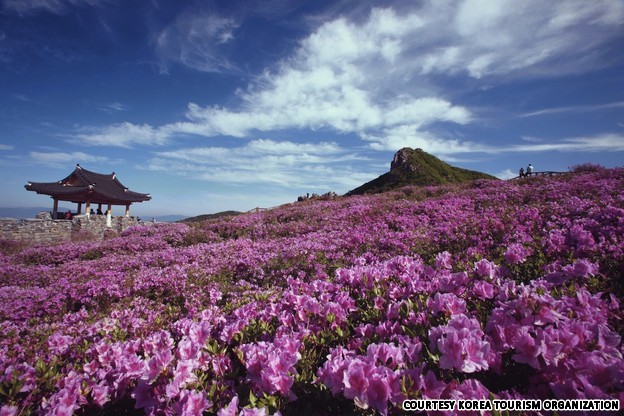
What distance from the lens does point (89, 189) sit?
3309 centimetres

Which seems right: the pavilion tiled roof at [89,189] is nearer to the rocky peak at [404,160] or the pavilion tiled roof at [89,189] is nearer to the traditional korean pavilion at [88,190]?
the traditional korean pavilion at [88,190]

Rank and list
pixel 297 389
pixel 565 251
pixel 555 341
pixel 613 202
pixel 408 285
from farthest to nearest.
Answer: pixel 613 202
pixel 565 251
pixel 408 285
pixel 297 389
pixel 555 341

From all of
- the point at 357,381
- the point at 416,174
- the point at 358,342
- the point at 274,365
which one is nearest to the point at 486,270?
the point at 358,342

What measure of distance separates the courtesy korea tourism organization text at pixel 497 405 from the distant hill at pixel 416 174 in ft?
124

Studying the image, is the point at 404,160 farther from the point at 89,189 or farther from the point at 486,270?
the point at 486,270

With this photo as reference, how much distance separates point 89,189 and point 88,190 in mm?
288

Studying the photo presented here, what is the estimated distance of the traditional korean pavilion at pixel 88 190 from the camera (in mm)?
33250

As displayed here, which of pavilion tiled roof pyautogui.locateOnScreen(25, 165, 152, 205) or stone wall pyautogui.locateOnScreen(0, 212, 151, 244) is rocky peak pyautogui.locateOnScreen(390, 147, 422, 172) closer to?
pavilion tiled roof pyautogui.locateOnScreen(25, 165, 152, 205)

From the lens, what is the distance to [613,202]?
8.01 m

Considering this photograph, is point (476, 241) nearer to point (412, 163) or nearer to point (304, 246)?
point (304, 246)

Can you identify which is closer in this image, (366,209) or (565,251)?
(565,251)

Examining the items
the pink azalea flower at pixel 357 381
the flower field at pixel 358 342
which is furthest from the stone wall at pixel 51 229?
the pink azalea flower at pixel 357 381

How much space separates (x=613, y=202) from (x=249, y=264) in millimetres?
9654

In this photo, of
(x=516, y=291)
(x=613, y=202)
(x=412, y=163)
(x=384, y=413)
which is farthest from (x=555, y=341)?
(x=412, y=163)
